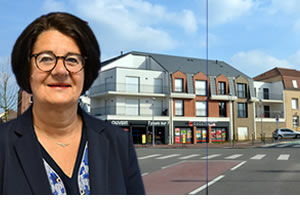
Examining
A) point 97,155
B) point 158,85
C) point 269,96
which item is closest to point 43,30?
point 97,155

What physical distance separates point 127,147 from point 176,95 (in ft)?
94.3

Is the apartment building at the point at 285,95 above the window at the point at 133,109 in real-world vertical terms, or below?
above

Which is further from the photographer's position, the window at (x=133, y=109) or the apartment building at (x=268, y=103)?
the apartment building at (x=268, y=103)

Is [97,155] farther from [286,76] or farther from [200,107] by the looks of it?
[286,76]

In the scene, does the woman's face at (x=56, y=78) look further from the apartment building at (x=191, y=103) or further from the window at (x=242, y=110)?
the window at (x=242, y=110)

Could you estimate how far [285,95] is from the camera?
126ft

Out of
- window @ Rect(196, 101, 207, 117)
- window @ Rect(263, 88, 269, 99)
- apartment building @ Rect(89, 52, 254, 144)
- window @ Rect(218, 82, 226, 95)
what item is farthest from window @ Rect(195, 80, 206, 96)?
window @ Rect(263, 88, 269, 99)

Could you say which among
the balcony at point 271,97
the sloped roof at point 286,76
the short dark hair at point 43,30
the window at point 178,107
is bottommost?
the short dark hair at point 43,30

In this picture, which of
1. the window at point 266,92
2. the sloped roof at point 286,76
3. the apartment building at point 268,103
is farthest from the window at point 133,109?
the window at point 266,92

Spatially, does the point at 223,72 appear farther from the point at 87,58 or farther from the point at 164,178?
the point at 87,58

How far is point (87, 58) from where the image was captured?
100 centimetres

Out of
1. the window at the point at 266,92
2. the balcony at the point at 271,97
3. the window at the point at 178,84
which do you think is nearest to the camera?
the window at the point at 178,84

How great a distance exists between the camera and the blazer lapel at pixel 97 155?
102cm
